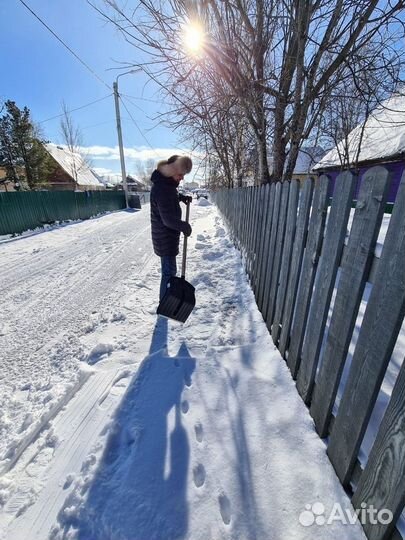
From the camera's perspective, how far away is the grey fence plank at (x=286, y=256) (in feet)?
7.32

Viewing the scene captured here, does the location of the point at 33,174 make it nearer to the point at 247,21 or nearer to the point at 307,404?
the point at 247,21

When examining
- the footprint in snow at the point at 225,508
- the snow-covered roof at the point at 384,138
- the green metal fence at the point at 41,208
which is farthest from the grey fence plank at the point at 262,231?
the green metal fence at the point at 41,208

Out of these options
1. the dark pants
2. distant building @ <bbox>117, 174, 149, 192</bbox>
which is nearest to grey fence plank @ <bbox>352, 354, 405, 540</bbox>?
the dark pants

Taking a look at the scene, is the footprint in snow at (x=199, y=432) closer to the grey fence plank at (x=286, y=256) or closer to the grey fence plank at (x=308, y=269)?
the grey fence plank at (x=308, y=269)

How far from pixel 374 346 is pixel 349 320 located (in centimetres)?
22

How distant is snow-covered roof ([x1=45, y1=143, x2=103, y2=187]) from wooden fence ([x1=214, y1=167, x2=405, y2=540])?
3503 cm

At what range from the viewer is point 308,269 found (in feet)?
6.04

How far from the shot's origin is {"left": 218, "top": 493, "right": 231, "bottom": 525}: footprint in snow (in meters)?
1.28

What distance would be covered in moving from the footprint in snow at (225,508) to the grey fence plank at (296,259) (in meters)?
1.18

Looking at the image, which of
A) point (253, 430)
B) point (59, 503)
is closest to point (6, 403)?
point (59, 503)

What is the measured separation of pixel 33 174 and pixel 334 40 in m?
26.3

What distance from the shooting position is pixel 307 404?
1793 millimetres

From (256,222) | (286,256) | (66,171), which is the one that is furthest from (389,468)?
(66,171)

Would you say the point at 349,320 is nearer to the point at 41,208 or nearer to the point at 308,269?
the point at 308,269
